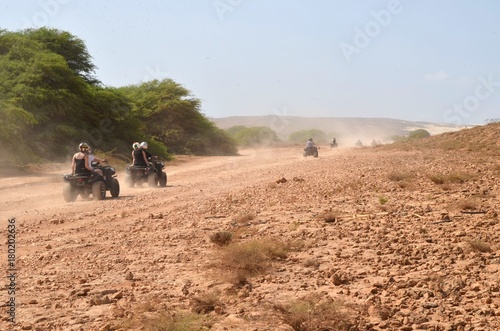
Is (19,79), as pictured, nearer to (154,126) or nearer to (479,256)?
(154,126)

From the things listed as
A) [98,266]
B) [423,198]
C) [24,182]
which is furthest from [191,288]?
[24,182]

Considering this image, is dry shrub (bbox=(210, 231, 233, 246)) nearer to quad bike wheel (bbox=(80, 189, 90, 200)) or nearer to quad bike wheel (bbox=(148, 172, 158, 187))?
quad bike wheel (bbox=(80, 189, 90, 200))

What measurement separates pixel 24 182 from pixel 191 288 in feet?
58.1

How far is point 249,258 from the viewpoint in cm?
774

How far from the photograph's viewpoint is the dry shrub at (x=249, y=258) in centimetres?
743

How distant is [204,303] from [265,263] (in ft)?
5.56

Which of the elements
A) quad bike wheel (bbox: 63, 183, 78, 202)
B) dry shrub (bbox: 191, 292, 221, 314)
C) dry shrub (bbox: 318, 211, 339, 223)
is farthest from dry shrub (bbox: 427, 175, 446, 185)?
dry shrub (bbox: 191, 292, 221, 314)

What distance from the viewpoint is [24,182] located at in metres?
23.3

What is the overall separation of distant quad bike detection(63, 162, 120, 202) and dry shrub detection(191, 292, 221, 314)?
10458mm

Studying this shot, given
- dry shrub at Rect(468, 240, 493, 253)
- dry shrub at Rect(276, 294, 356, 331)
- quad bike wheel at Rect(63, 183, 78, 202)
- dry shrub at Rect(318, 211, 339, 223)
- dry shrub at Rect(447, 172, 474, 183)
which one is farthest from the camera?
dry shrub at Rect(447, 172, 474, 183)

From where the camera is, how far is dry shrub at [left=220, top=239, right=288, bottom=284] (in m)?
7.43

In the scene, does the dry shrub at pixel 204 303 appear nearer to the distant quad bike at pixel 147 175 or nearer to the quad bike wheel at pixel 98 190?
the quad bike wheel at pixel 98 190

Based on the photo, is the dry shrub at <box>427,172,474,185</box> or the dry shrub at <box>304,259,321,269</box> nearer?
the dry shrub at <box>304,259,321,269</box>

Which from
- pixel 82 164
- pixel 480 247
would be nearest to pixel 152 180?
pixel 82 164
